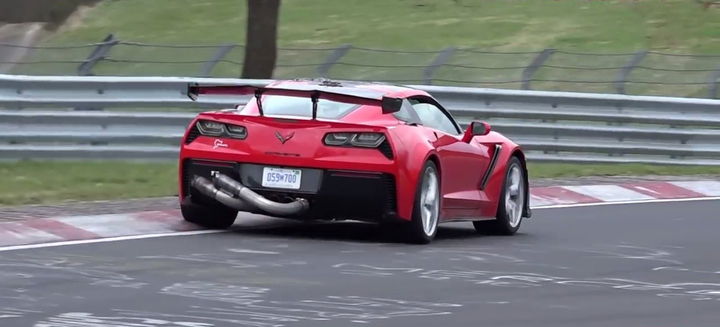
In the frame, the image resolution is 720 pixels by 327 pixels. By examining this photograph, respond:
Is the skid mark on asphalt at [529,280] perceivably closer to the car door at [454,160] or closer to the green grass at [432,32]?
the car door at [454,160]

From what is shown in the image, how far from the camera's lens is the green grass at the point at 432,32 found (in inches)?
1226

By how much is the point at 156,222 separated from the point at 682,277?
430cm

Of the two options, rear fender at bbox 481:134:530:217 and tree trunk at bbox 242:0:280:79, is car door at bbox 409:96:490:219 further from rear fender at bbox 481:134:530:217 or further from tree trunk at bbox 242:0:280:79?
tree trunk at bbox 242:0:280:79

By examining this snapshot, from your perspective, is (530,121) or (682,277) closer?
(682,277)

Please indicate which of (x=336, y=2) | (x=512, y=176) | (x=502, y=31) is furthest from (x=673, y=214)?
(x=336, y=2)

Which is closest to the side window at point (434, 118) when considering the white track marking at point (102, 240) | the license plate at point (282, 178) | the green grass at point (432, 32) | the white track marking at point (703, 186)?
the license plate at point (282, 178)

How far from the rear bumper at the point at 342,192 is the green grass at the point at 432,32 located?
17746 millimetres

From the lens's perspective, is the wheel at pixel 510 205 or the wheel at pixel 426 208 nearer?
the wheel at pixel 426 208

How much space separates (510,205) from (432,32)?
26523 mm

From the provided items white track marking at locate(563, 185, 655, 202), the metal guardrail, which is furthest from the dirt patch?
white track marking at locate(563, 185, 655, 202)

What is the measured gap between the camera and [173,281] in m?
9.10

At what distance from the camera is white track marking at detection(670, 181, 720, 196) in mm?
17859

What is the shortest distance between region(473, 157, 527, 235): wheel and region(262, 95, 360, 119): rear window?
6.64 ft

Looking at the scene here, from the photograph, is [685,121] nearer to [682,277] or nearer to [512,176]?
[512,176]
